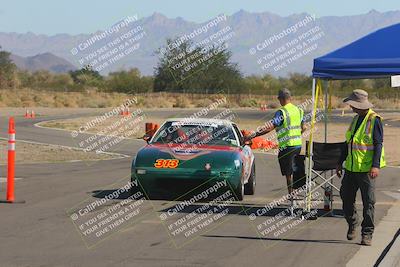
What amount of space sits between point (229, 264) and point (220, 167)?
4.64 m

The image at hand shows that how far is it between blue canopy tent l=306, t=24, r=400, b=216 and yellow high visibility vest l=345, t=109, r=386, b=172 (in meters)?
1.84

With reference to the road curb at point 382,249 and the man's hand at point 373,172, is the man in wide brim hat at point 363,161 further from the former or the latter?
the road curb at point 382,249

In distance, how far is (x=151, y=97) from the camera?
80500 mm

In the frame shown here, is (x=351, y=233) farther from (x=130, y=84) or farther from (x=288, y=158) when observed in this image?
(x=130, y=84)

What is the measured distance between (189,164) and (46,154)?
436 inches

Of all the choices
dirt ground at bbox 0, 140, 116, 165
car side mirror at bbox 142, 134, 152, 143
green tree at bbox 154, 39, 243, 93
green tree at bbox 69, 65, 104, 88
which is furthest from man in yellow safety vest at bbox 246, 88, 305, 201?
green tree at bbox 69, 65, 104, 88

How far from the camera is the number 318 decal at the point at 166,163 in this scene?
41.7 ft

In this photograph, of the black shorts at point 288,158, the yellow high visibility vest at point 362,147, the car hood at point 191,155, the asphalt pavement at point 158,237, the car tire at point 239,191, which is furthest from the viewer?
the car tire at point 239,191

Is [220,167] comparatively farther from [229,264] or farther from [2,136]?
[2,136]

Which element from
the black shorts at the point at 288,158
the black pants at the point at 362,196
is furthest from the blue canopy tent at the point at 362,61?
the black pants at the point at 362,196

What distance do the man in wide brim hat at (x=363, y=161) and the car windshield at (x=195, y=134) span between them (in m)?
4.38

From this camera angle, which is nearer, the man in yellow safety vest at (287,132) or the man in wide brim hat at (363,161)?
the man in wide brim hat at (363,161)

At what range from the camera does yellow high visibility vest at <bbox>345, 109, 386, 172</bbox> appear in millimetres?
9375

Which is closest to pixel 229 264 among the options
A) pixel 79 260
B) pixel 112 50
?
pixel 79 260
